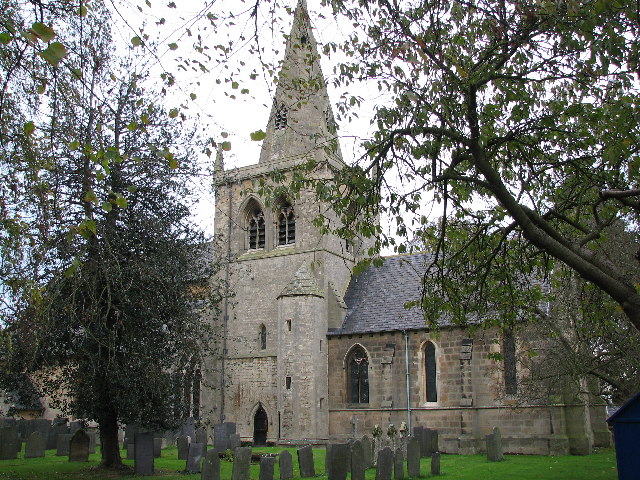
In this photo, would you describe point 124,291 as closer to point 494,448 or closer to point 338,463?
point 338,463

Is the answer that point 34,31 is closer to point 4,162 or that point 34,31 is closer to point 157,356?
point 4,162

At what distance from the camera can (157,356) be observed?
46.3ft

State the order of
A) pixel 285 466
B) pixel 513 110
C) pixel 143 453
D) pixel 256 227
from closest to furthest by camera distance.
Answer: pixel 513 110, pixel 285 466, pixel 143 453, pixel 256 227

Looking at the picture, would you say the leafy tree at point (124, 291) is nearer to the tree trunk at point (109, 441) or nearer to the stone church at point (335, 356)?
the tree trunk at point (109, 441)

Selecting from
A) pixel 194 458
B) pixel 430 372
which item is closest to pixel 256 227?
pixel 430 372

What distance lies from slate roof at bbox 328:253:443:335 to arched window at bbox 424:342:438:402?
3.24ft

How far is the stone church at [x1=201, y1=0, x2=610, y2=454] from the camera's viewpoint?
72.4 feet

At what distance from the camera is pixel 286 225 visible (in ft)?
93.3

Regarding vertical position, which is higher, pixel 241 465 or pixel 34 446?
pixel 241 465

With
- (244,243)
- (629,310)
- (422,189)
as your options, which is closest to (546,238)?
(629,310)

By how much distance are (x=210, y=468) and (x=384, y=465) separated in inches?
146

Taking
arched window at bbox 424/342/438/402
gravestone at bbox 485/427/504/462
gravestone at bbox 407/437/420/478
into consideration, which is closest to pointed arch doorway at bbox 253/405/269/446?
Answer: arched window at bbox 424/342/438/402

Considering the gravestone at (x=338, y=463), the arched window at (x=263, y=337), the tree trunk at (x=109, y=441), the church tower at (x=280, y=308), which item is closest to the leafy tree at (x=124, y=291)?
the tree trunk at (x=109, y=441)

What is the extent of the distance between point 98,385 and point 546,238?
10.1 metres
